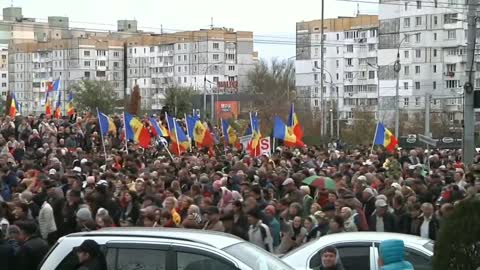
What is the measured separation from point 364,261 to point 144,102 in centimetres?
14385

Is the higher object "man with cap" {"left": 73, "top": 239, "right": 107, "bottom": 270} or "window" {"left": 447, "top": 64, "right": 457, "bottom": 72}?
"window" {"left": 447, "top": 64, "right": 457, "bottom": 72}

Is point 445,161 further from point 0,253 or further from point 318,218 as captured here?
point 0,253

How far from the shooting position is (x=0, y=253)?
40.1 feet

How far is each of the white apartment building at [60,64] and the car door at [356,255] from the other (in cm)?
14894

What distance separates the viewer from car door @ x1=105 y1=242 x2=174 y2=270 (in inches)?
383

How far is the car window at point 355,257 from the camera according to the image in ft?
39.0

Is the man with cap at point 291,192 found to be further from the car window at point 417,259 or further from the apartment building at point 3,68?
the apartment building at point 3,68

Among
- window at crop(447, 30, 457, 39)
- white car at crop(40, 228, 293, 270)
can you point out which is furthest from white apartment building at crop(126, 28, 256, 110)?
white car at crop(40, 228, 293, 270)

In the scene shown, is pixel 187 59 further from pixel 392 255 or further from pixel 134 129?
pixel 392 255

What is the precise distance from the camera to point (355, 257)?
1193 centimetres

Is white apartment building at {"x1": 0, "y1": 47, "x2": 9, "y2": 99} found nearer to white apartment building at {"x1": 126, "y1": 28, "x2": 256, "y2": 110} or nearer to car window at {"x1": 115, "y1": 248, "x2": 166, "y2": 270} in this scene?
white apartment building at {"x1": 126, "y1": 28, "x2": 256, "y2": 110}

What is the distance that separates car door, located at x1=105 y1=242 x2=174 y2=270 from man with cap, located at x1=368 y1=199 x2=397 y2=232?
6.83 meters

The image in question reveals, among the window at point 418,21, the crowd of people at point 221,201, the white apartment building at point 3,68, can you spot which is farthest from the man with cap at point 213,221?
the white apartment building at point 3,68

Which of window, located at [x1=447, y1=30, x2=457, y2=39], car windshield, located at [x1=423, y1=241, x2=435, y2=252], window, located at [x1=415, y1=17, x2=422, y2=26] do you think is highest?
window, located at [x1=415, y1=17, x2=422, y2=26]
